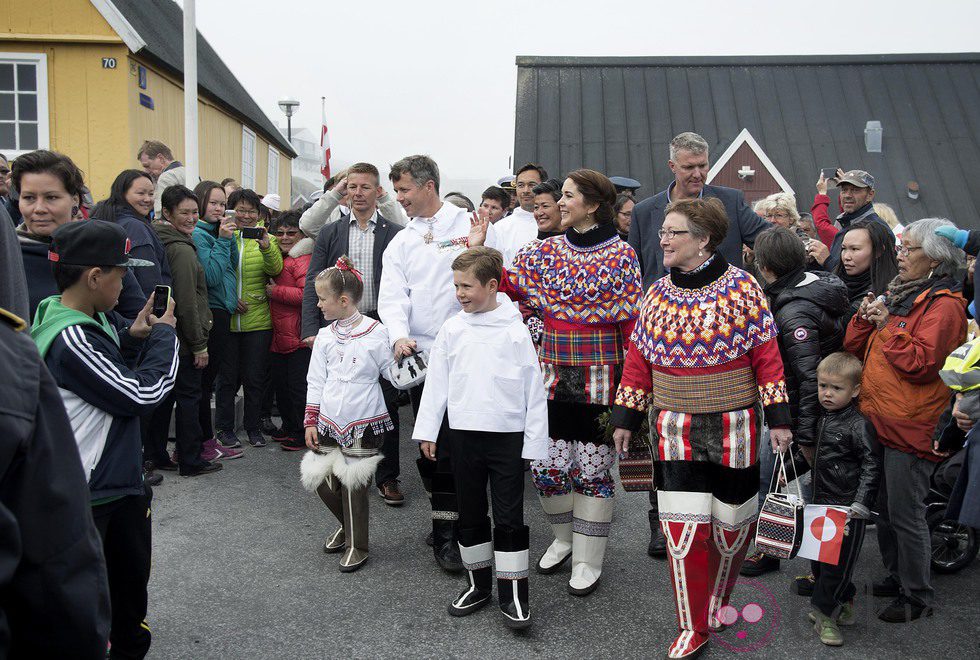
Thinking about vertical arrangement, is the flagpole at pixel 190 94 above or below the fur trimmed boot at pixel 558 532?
above

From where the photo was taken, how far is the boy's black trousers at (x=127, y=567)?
3.07 metres

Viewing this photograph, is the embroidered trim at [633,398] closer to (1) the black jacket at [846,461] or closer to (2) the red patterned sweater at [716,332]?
(2) the red patterned sweater at [716,332]

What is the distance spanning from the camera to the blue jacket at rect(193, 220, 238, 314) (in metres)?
6.86

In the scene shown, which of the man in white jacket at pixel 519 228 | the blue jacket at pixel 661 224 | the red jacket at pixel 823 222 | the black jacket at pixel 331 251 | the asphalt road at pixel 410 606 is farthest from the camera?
the red jacket at pixel 823 222

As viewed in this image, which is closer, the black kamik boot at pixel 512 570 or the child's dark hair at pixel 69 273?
the child's dark hair at pixel 69 273

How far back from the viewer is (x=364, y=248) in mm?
5922

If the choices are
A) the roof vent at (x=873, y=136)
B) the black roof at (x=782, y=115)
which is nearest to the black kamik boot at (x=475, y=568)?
the black roof at (x=782, y=115)

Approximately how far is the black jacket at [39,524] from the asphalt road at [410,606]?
2310mm

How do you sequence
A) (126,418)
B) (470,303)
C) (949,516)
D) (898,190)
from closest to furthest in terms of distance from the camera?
(126,418)
(949,516)
(470,303)
(898,190)

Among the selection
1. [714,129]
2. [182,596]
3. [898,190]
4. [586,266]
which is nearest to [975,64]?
[898,190]

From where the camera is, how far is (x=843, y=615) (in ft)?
13.3

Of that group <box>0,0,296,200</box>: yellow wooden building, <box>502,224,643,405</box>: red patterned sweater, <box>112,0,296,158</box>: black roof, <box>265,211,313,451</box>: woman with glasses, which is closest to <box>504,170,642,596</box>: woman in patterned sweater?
<box>502,224,643,405</box>: red patterned sweater

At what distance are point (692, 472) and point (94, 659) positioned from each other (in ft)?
8.91

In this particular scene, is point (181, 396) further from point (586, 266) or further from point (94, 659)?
point (94, 659)
